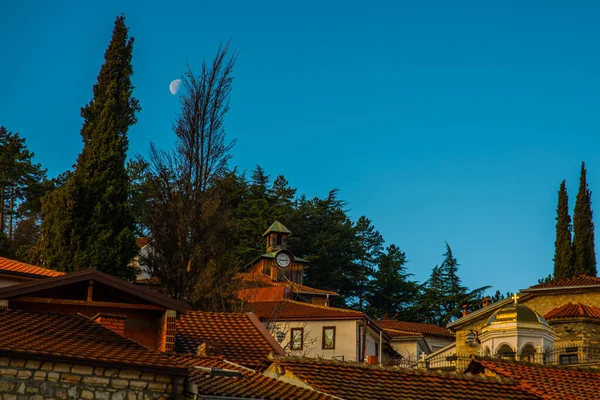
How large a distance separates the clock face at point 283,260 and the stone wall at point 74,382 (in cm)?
4702

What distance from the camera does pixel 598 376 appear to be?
20812mm

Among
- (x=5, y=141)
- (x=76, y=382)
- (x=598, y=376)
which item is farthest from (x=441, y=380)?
(x=5, y=141)

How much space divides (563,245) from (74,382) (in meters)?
Answer: 45.4

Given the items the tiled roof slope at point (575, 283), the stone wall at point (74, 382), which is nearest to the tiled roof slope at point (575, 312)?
the tiled roof slope at point (575, 283)

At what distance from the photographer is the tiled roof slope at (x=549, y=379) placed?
19.0 m

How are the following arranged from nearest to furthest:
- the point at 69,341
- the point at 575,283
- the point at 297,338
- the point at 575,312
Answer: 1. the point at 69,341
2. the point at 575,312
3. the point at 297,338
4. the point at 575,283

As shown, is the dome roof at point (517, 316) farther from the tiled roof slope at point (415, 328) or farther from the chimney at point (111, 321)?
the tiled roof slope at point (415, 328)

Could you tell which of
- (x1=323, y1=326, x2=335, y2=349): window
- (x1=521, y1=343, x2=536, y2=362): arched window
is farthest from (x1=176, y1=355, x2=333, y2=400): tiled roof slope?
(x1=323, y1=326, x2=335, y2=349): window

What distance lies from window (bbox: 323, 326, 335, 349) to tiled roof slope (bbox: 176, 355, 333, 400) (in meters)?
26.7

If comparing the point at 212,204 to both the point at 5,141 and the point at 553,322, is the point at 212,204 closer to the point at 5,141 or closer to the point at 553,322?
the point at 553,322

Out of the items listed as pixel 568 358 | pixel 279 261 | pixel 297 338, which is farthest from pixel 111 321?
pixel 279 261

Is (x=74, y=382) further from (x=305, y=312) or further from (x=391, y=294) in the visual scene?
(x=391, y=294)

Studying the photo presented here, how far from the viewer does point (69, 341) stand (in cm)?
1516

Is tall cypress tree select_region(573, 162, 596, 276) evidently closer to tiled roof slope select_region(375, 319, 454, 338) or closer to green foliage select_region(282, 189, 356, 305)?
tiled roof slope select_region(375, 319, 454, 338)
